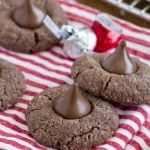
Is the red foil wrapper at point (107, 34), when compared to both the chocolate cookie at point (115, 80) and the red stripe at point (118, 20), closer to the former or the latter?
the red stripe at point (118, 20)

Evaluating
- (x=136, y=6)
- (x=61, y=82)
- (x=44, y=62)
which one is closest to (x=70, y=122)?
(x=61, y=82)

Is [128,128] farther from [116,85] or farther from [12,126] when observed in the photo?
[12,126]

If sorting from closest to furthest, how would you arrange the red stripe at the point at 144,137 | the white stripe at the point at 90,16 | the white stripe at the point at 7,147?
1. the white stripe at the point at 7,147
2. the red stripe at the point at 144,137
3. the white stripe at the point at 90,16

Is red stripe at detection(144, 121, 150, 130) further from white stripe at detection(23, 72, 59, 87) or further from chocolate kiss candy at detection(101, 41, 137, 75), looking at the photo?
white stripe at detection(23, 72, 59, 87)

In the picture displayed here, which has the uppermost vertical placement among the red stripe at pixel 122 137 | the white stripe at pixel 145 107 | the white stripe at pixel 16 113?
the white stripe at pixel 145 107

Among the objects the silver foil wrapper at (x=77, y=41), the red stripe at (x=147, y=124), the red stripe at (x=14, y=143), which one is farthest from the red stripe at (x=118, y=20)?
the red stripe at (x=14, y=143)

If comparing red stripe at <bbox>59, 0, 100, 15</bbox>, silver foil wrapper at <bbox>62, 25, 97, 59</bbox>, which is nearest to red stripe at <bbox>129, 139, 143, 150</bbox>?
silver foil wrapper at <bbox>62, 25, 97, 59</bbox>

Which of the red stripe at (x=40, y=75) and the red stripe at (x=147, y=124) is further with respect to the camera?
the red stripe at (x=40, y=75)
